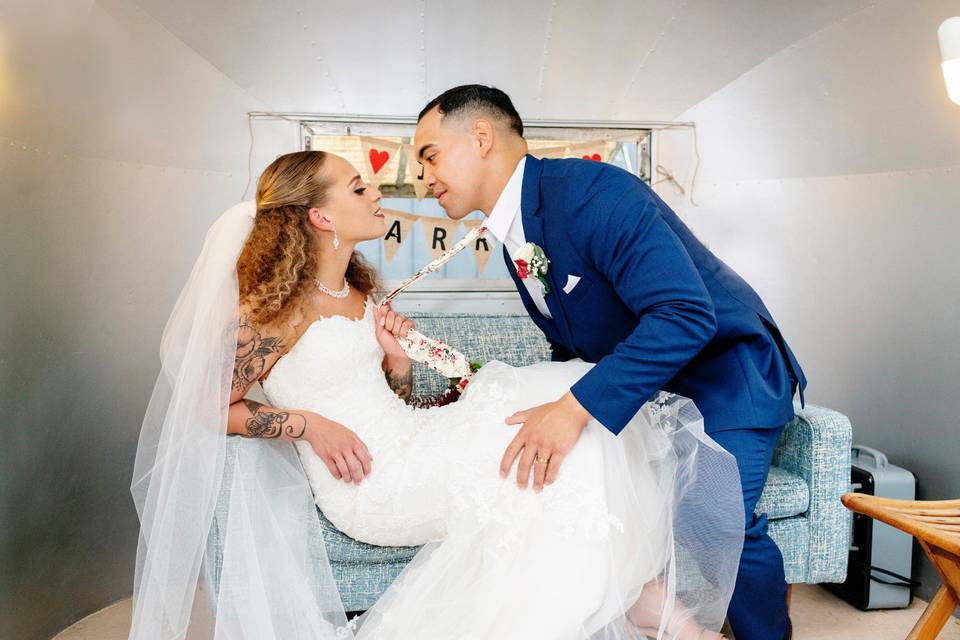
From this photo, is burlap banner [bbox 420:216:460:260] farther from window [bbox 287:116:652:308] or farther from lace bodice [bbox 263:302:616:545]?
lace bodice [bbox 263:302:616:545]

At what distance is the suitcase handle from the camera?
2.73 metres

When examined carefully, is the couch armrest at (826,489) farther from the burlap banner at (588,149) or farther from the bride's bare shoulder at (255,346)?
the burlap banner at (588,149)

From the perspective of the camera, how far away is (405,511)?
6.35 ft

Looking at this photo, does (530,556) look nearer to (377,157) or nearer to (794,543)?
(794,543)

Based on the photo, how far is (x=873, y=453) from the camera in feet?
9.09

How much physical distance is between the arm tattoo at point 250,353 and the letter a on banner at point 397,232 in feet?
5.27

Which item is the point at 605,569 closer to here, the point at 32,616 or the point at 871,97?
the point at 32,616

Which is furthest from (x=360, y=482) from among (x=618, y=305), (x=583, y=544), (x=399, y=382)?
(x=618, y=305)

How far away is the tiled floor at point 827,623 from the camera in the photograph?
248 centimetres

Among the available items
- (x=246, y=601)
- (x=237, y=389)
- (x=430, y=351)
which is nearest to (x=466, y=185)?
(x=430, y=351)

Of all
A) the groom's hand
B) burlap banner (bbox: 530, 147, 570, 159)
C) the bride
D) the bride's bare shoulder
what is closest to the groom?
the groom's hand

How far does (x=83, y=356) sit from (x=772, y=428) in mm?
2239

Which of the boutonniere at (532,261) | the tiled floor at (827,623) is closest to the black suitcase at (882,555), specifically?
the tiled floor at (827,623)

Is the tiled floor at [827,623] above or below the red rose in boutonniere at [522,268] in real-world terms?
below
